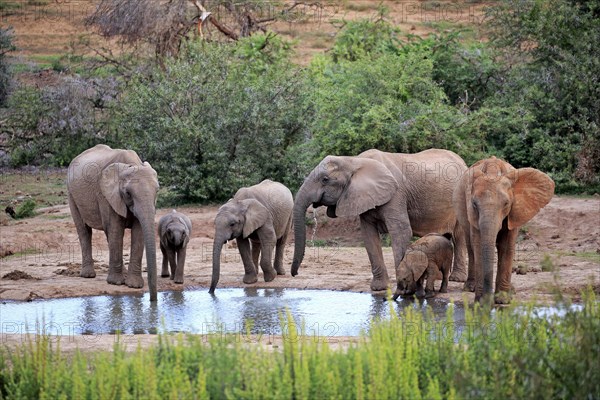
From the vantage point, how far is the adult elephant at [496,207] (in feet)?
37.0

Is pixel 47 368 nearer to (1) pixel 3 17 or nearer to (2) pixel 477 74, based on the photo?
(2) pixel 477 74

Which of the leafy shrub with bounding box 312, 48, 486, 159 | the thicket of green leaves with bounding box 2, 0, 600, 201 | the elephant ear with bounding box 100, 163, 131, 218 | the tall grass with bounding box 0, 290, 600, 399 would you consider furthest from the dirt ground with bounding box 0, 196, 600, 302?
the tall grass with bounding box 0, 290, 600, 399

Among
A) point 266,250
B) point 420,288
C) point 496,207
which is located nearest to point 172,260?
point 266,250

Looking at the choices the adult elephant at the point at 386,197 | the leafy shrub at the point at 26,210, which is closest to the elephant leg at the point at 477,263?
the adult elephant at the point at 386,197

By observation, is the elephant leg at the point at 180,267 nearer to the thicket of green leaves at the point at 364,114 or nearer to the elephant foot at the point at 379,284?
the elephant foot at the point at 379,284

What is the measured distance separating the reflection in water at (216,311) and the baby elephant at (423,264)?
170mm

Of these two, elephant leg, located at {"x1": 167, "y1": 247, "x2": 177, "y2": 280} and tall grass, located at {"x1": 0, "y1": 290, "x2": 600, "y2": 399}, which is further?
elephant leg, located at {"x1": 167, "y1": 247, "x2": 177, "y2": 280}

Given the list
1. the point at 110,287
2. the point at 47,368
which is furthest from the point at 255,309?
the point at 47,368

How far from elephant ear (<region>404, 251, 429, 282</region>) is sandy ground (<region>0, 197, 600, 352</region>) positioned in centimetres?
57

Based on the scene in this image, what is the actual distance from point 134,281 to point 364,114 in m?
7.61

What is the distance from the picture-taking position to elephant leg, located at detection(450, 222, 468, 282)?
46.1 feet

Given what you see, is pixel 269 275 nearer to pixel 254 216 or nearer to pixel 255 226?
pixel 255 226

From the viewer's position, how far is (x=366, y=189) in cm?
1327

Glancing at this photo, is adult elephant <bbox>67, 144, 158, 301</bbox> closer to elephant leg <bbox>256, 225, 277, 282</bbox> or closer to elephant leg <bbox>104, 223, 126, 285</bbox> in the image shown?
elephant leg <bbox>104, 223, 126, 285</bbox>
